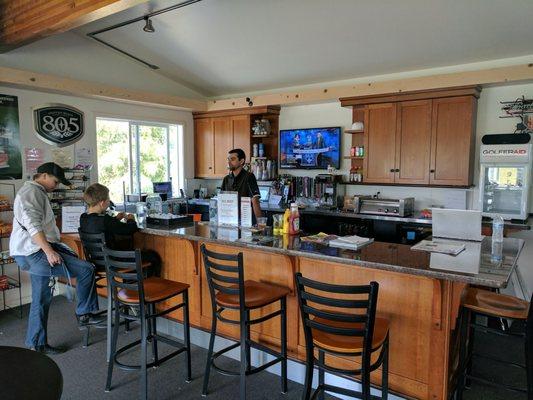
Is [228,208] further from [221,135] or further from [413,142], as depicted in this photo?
[221,135]

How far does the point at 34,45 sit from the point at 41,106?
2.19 feet

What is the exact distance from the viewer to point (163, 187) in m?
5.95

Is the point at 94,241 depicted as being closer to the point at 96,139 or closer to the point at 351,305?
the point at 351,305

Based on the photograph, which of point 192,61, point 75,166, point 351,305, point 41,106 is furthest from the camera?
point 192,61

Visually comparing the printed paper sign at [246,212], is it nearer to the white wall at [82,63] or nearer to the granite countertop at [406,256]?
the granite countertop at [406,256]

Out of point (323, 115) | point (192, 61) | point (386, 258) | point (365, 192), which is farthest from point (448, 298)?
point (192, 61)

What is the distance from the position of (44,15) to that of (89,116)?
195cm

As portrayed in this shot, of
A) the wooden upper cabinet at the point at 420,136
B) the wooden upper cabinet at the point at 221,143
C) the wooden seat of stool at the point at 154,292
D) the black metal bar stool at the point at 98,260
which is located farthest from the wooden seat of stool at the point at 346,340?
the wooden upper cabinet at the point at 221,143

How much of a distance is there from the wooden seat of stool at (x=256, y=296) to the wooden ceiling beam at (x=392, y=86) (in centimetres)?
296

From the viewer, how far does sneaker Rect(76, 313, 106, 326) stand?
3387mm

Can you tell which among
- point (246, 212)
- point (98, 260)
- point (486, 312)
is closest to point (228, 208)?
point (246, 212)

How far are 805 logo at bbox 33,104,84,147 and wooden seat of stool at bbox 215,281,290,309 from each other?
3.33m

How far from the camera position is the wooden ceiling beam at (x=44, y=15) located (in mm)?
2867

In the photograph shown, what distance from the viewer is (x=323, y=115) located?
18.0 feet
